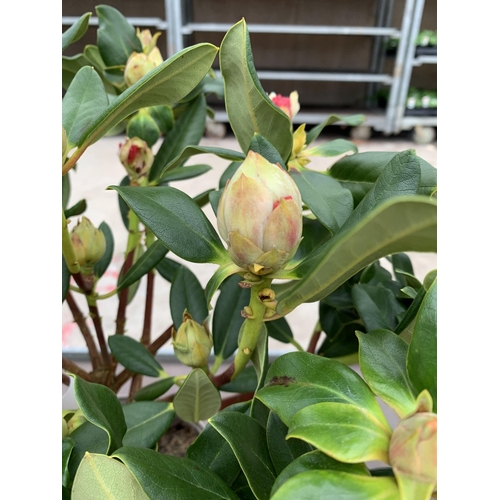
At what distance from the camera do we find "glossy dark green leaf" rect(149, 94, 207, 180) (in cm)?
55

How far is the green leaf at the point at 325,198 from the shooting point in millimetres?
349

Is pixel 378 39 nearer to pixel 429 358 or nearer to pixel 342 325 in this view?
pixel 342 325

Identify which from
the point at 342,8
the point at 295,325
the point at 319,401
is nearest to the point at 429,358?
the point at 319,401

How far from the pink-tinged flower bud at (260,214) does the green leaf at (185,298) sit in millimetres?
260

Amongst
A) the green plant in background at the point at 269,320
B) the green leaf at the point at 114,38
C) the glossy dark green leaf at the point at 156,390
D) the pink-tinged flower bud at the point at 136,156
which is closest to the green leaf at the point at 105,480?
the green plant in background at the point at 269,320

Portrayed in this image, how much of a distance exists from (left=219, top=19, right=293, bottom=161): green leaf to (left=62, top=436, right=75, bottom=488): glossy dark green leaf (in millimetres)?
247

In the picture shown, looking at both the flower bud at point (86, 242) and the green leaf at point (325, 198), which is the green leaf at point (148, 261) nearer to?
the flower bud at point (86, 242)

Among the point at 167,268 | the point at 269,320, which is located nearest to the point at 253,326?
the point at 269,320

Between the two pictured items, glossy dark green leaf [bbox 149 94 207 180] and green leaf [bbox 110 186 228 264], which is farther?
glossy dark green leaf [bbox 149 94 207 180]

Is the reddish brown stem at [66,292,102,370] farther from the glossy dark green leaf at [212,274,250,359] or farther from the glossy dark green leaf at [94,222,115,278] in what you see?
the glossy dark green leaf at [212,274,250,359]

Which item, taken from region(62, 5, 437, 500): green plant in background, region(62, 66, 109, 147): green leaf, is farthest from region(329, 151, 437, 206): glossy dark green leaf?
region(62, 66, 109, 147): green leaf

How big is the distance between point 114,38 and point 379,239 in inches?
19.2

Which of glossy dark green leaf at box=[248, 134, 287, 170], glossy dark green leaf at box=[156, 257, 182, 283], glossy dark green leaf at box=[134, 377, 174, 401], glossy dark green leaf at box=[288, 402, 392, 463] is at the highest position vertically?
glossy dark green leaf at box=[248, 134, 287, 170]
